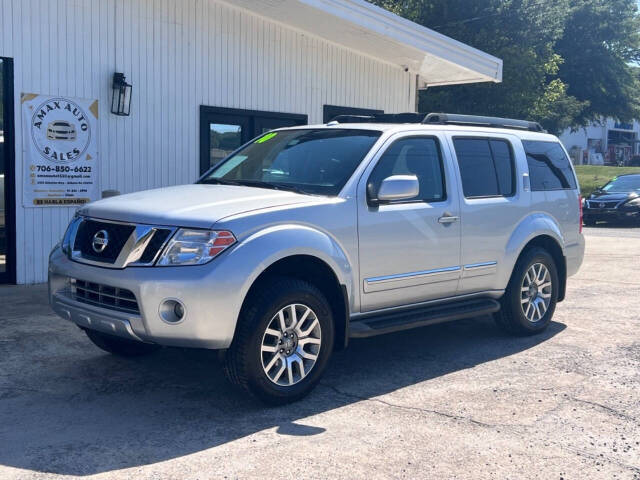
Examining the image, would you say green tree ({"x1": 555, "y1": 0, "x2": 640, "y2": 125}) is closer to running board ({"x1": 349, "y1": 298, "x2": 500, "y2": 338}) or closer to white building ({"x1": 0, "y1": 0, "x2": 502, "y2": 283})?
white building ({"x1": 0, "y1": 0, "x2": 502, "y2": 283})

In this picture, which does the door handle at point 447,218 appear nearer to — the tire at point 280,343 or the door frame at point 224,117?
the tire at point 280,343

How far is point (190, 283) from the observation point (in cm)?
452

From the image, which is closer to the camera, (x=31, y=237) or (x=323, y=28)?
(x=31, y=237)

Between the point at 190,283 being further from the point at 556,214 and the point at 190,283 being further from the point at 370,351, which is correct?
the point at 556,214

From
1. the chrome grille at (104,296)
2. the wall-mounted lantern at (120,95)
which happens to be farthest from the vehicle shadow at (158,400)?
the wall-mounted lantern at (120,95)

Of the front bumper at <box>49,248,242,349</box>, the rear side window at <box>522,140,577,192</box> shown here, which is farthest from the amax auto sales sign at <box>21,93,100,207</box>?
the rear side window at <box>522,140,577,192</box>

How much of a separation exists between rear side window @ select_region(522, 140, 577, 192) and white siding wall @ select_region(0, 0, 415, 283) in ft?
16.9

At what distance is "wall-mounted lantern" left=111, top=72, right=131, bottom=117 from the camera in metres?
9.73

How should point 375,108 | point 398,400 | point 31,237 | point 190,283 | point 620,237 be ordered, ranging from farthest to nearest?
1. point 620,237
2. point 375,108
3. point 31,237
4. point 398,400
5. point 190,283

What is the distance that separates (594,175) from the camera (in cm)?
4103

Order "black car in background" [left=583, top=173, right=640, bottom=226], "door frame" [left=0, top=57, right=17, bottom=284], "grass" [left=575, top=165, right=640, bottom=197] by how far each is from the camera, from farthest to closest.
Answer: "grass" [left=575, top=165, right=640, bottom=197], "black car in background" [left=583, top=173, right=640, bottom=226], "door frame" [left=0, top=57, right=17, bottom=284]

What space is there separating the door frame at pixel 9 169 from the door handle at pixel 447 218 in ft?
18.1

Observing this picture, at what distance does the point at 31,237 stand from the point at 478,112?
19636 millimetres

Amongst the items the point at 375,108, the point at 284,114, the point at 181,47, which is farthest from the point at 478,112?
the point at 181,47
